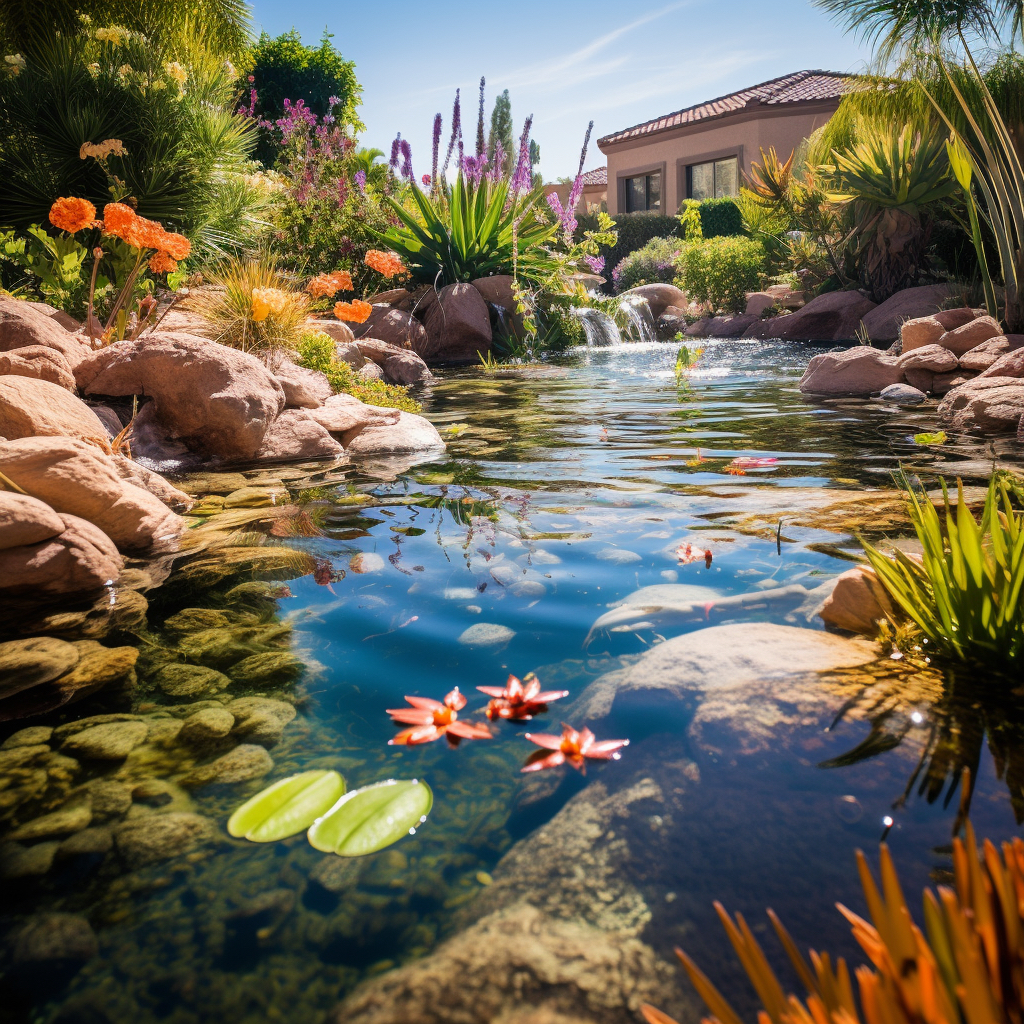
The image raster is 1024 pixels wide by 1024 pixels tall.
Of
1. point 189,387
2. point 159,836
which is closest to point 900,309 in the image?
point 189,387

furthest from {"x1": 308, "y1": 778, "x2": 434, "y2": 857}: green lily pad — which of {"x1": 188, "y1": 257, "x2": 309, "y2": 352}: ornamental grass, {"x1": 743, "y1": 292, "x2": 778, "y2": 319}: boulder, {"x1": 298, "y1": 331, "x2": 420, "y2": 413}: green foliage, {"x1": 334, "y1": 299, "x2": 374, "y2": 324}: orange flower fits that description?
{"x1": 743, "y1": 292, "x2": 778, "y2": 319}: boulder

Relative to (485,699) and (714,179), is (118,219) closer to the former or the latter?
(485,699)

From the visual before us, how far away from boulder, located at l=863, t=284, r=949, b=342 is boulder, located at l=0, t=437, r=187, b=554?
11.2 meters

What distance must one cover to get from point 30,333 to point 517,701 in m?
4.23

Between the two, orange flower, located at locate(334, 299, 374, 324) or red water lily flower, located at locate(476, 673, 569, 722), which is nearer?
red water lily flower, located at locate(476, 673, 569, 722)

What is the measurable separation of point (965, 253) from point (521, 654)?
46.0 ft

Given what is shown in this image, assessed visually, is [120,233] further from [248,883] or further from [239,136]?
[239,136]

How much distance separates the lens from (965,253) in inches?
505

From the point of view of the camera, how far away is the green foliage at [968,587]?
1.59 meters

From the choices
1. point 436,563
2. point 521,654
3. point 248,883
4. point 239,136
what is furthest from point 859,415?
point 239,136

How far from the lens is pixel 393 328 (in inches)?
436

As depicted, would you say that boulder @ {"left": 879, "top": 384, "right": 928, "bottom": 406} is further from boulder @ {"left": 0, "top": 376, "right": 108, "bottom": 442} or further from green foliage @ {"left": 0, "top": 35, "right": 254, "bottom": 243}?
green foliage @ {"left": 0, "top": 35, "right": 254, "bottom": 243}

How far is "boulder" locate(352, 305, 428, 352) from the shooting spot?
1102 centimetres

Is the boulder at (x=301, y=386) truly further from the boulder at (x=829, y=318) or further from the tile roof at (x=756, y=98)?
the tile roof at (x=756, y=98)
